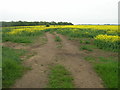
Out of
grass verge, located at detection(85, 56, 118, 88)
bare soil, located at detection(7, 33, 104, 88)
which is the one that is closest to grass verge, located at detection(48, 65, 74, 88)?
bare soil, located at detection(7, 33, 104, 88)

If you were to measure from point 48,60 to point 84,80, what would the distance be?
9.37 feet

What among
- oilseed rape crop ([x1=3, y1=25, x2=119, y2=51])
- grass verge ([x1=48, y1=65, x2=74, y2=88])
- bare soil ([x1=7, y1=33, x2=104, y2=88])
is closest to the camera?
grass verge ([x1=48, y1=65, x2=74, y2=88])

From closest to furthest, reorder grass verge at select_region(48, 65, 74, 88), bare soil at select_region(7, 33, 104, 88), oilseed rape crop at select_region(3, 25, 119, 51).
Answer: grass verge at select_region(48, 65, 74, 88), bare soil at select_region(7, 33, 104, 88), oilseed rape crop at select_region(3, 25, 119, 51)

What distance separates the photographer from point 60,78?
528cm

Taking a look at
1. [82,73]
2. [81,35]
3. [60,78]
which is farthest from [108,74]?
[81,35]

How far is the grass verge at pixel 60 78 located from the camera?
15.7 ft

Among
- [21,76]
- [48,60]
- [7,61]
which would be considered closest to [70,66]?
[48,60]

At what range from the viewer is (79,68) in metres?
6.54

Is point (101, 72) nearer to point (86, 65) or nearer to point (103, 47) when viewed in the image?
point (86, 65)

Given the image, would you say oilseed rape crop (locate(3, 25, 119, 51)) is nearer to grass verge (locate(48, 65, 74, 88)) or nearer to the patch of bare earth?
the patch of bare earth

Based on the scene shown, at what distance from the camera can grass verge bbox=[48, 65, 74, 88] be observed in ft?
15.7

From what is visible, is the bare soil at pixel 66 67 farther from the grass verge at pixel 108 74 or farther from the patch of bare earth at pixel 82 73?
the grass verge at pixel 108 74

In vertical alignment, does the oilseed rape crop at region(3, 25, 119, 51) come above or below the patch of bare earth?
above

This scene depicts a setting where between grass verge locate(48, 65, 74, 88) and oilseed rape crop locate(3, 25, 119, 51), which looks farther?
oilseed rape crop locate(3, 25, 119, 51)
